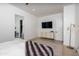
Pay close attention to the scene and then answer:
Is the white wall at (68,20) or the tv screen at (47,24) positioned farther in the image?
the tv screen at (47,24)

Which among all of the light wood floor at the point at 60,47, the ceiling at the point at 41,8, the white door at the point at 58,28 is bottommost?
the light wood floor at the point at 60,47

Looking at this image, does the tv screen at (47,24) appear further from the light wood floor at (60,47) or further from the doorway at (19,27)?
the doorway at (19,27)

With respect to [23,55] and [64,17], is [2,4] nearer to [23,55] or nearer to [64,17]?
[23,55]

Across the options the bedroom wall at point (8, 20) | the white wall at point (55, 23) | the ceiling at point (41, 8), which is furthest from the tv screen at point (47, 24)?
the bedroom wall at point (8, 20)

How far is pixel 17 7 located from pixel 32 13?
233 millimetres

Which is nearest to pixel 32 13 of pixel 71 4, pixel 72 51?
pixel 71 4

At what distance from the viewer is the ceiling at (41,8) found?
1.09 meters

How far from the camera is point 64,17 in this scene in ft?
3.80

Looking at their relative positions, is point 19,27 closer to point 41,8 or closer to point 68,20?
point 41,8

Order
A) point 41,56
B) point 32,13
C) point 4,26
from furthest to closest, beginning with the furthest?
point 32,13, point 4,26, point 41,56

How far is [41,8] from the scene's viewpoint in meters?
1.14

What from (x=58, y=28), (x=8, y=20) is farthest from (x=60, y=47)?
(x=8, y=20)

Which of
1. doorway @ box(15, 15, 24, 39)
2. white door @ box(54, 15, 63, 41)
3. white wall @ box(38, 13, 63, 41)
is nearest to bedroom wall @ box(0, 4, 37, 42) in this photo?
doorway @ box(15, 15, 24, 39)

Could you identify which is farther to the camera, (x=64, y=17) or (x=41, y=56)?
(x=64, y=17)
